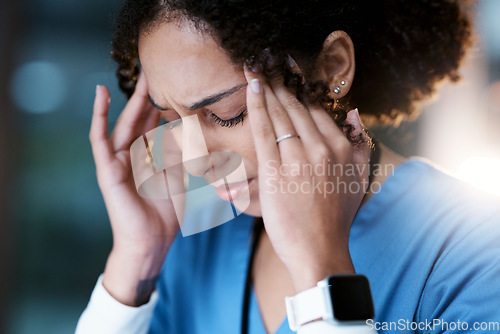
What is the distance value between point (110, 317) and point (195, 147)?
0.95 ft

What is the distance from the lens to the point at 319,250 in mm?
432

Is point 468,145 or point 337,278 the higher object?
point 468,145

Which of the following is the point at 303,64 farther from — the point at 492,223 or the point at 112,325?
the point at 112,325

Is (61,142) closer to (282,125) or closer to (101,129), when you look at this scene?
(101,129)

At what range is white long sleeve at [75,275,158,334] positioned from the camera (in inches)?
25.0

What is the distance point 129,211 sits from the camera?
674 mm

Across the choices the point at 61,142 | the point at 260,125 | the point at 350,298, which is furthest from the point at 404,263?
the point at 61,142

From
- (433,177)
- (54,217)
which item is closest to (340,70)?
(433,177)

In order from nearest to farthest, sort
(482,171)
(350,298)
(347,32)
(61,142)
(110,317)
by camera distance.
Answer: (350,298) < (347,32) < (110,317) < (482,171) < (61,142)

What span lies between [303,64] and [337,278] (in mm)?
241

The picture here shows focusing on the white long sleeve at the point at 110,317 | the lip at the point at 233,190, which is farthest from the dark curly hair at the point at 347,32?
the white long sleeve at the point at 110,317

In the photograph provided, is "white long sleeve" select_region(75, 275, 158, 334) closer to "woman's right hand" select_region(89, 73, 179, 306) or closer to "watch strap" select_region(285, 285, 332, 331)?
"woman's right hand" select_region(89, 73, 179, 306)

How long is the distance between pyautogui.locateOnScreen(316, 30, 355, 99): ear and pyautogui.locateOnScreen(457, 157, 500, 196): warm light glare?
31cm

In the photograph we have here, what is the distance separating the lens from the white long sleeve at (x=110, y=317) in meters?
0.63
